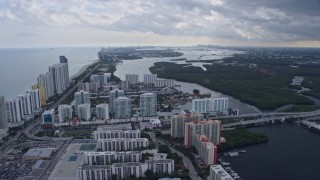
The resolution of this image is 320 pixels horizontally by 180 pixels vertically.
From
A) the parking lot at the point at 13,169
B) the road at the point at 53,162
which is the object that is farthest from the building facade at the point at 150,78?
the parking lot at the point at 13,169

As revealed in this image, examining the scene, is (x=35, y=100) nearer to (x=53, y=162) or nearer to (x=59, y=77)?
(x=59, y=77)

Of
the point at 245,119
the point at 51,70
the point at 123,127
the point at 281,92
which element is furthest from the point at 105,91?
the point at 281,92

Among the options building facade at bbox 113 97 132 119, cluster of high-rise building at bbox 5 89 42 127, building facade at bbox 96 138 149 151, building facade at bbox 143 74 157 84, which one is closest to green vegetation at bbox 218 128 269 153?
building facade at bbox 96 138 149 151

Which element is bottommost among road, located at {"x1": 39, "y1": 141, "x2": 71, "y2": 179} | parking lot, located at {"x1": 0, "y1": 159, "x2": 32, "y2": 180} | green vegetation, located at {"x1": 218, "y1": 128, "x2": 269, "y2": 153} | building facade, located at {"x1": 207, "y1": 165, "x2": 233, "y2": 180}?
parking lot, located at {"x1": 0, "y1": 159, "x2": 32, "y2": 180}

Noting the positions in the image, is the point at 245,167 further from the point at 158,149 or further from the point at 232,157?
the point at 158,149

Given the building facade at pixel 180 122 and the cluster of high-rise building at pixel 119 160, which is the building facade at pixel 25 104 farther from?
the building facade at pixel 180 122

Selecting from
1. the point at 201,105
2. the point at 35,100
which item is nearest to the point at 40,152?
the point at 35,100

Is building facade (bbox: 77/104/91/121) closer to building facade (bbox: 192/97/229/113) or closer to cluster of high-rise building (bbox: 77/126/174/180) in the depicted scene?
cluster of high-rise building (bbox: 77/126/174/180)
